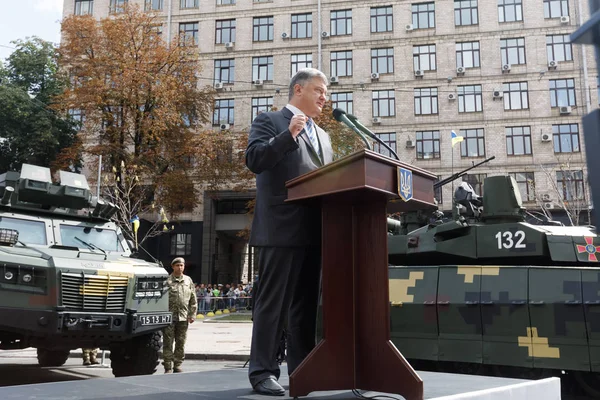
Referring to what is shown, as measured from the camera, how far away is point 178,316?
30.6 ft

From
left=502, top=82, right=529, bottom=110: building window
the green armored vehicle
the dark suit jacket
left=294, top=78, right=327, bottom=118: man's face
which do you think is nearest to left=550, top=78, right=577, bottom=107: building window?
left=502, top=82, right=529, bottom=110: building window

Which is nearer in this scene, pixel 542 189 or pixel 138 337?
pixel 138 337

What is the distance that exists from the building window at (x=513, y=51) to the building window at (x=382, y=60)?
5747 millimetres

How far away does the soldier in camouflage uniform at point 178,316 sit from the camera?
30.2 feet

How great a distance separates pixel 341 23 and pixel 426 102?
6668 mm

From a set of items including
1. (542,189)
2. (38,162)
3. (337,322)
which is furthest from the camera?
(38,162)

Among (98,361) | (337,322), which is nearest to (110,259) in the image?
(98,361)

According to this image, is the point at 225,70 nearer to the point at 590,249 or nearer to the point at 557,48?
the point at 557,48

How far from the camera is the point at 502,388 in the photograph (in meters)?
3.54

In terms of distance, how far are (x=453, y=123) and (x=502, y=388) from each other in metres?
28.7

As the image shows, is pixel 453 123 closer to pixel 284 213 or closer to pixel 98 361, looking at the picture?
pixel 98 361

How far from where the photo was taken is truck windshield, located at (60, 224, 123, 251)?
327 inches

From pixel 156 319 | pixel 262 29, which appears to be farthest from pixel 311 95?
pixel 262 29

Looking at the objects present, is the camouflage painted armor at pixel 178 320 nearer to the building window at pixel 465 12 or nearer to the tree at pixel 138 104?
the tree at pixel 138 104
